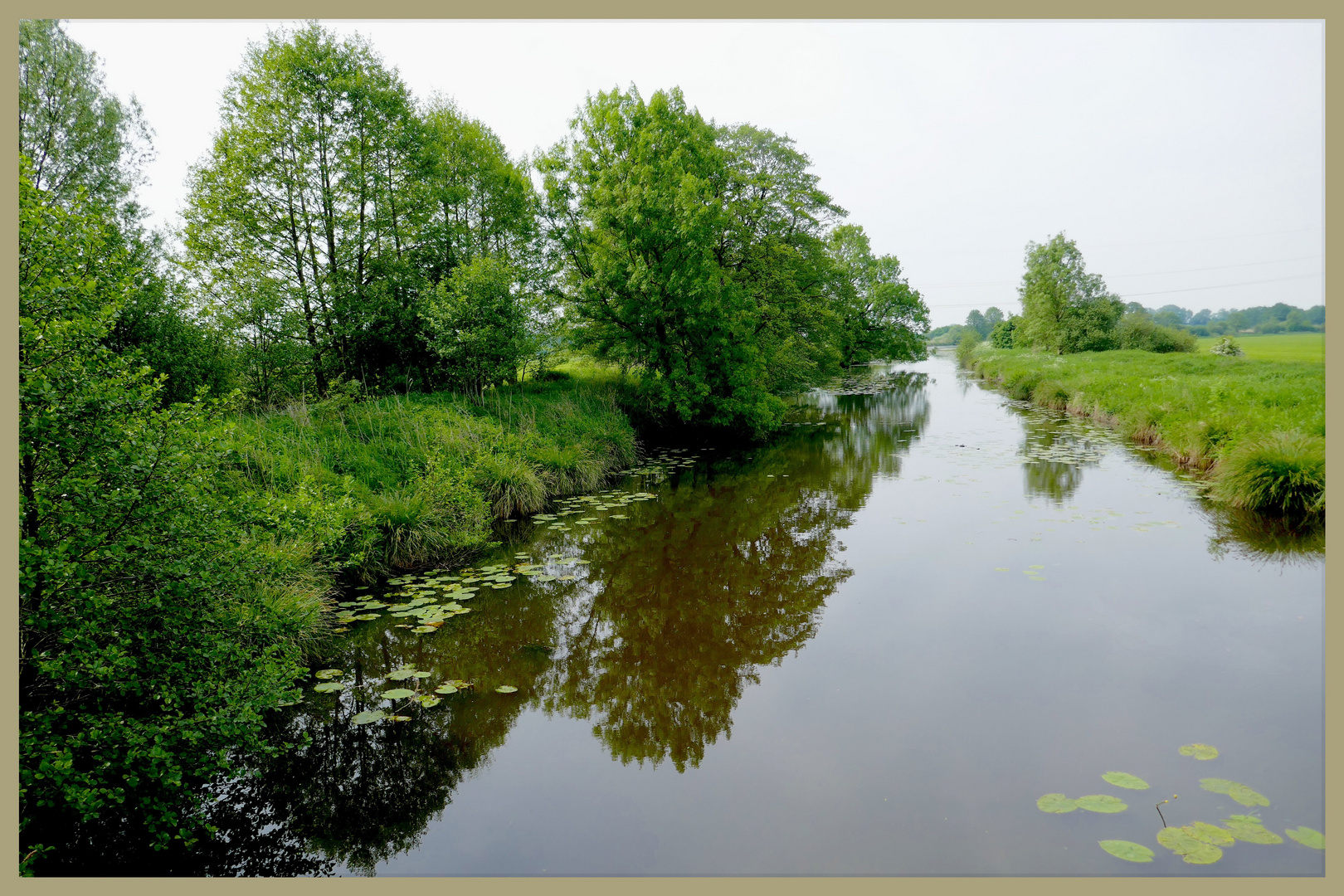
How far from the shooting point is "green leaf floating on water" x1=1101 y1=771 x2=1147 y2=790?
12.4 feet

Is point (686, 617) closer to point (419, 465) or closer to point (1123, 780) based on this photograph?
point (1123, 780)

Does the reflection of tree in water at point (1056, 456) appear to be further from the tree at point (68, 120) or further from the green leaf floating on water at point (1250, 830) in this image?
the tree at point (68, 120)

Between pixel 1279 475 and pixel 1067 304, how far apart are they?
126 ft

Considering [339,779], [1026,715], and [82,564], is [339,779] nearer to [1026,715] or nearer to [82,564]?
[82,564]

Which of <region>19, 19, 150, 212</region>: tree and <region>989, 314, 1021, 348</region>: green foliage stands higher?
<region>989, 314, 1021, 348</region>: green foliage

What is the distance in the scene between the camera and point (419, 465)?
31.0ft

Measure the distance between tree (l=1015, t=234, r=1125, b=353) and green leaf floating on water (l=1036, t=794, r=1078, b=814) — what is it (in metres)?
44.2

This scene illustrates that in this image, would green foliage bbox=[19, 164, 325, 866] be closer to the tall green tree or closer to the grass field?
the grass field

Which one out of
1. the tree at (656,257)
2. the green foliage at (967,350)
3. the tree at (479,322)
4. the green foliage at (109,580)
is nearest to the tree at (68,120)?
the tree at (479,322)

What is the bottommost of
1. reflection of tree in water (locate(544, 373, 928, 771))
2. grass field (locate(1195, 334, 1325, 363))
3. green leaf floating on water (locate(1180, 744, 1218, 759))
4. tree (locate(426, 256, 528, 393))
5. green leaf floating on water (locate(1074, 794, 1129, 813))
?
green leaf floating on water (locate(1074, 794, 1129, 813))

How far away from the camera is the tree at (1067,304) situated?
39750 mm

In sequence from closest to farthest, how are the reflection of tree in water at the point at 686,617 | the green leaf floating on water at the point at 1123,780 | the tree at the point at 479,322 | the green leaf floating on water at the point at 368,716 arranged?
the green leaf floating on water at the point at 1123,780, the green leaf floating on water at the point at 368,716, the reflection of tree in water at the point at 686,617, the tree at the point at 479,322

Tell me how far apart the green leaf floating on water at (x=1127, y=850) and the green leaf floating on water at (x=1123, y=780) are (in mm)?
561

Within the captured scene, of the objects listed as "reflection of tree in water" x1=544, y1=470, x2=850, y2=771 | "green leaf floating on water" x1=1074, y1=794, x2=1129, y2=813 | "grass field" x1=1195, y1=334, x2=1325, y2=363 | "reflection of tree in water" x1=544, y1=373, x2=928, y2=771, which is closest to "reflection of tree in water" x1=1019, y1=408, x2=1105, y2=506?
"reflection of tree in water" x1=544, y1=373, x2=928, y2=771
